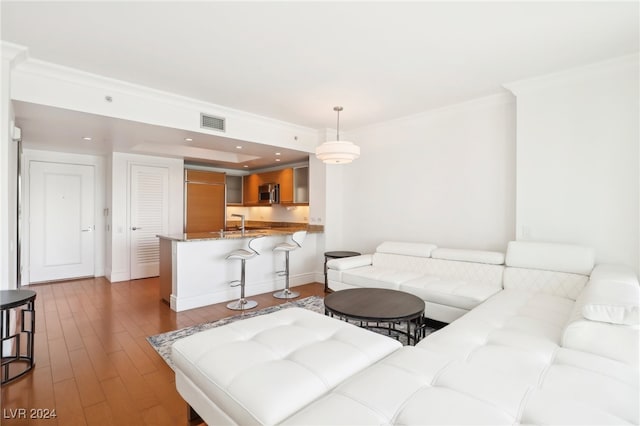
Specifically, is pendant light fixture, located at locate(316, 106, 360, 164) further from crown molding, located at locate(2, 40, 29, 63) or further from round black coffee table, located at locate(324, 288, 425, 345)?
crown molding, located at locate(2, 40, 29, 63)

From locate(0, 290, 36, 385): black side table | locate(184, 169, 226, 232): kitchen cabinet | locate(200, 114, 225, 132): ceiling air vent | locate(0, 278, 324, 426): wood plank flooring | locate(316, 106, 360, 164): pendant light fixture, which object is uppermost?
locate(200, 114, 225, 132): ceiling air vent

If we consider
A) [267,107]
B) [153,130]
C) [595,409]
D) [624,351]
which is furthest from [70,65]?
[624,351]

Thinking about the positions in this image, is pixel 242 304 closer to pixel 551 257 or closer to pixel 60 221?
pixel 551 257

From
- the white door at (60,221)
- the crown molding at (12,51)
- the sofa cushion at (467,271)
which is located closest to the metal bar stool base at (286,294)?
the sofa cushion at (467,271)

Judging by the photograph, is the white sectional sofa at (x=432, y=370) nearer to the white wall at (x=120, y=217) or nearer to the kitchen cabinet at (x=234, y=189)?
the white wall at (x=120, y=217)

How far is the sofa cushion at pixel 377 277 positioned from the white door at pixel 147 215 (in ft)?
13.4

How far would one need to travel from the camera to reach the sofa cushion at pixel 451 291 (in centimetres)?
297

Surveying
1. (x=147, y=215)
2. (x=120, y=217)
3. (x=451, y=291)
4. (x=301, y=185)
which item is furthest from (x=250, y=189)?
(x=451, y=291)

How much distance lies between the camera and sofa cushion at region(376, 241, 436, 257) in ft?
13.3

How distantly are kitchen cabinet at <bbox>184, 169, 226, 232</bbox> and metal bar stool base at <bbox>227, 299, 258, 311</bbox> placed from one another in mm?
3050

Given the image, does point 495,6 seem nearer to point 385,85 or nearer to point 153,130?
point 385,85

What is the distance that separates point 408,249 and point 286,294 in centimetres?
194

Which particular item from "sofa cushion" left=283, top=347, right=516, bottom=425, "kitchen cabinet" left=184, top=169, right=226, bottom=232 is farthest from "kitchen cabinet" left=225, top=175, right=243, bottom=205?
"sofa cushion" left=283, top=347, right=516, bottom=425

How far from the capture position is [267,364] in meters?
1.53
